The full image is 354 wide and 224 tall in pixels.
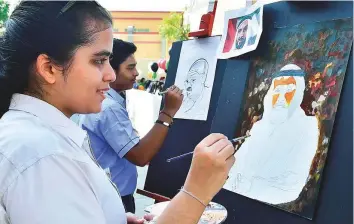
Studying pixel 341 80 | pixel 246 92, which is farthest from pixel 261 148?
pixel 341 80

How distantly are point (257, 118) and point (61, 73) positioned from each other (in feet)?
2.07

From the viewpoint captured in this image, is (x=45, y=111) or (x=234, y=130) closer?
(x=45, y=111)

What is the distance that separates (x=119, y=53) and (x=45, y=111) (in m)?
1.00

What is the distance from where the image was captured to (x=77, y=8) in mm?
768

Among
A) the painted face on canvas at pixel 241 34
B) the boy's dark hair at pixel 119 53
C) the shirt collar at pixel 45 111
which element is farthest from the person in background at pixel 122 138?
the shirt collar at pixel 45 111

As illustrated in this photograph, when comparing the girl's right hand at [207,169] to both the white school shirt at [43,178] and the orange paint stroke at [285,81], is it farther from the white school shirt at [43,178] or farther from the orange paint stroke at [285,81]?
the orange paint stroke at [285,81]

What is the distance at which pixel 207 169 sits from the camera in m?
0.77

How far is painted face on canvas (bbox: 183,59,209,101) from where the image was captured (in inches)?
63.3

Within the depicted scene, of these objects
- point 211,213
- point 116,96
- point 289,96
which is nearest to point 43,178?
point 211,213

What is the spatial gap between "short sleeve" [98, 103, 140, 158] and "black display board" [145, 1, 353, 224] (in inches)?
10.1

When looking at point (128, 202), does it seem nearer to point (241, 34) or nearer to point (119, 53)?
point (119, 53)

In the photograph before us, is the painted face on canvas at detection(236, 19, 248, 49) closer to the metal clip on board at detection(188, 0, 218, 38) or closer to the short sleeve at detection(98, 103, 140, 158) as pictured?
the metal clip on board at detection(188, 0, 218, 38)

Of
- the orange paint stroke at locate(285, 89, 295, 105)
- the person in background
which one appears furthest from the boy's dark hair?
the orange paint stroke at locate(285, 89, 295, 105)

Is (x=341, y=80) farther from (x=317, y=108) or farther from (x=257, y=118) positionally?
(x=257, y=118)
